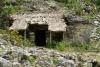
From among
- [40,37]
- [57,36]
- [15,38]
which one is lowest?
[40,37]

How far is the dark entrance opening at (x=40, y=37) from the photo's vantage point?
3048 cm

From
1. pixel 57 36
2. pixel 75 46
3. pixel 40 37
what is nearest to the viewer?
pixel 75 46

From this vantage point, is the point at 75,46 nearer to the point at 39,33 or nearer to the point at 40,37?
the point at 40,37

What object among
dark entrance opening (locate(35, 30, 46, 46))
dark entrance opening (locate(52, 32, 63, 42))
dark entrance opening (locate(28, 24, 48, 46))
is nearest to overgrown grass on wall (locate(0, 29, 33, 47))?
dark entrance opening (locate(28, 24, 48, 46))

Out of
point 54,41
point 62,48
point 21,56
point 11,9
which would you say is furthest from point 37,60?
point 11,9

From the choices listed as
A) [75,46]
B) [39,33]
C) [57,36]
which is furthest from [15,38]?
[39,33]

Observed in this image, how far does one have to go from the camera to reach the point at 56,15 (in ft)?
96.5

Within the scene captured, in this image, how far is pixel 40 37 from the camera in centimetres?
3081

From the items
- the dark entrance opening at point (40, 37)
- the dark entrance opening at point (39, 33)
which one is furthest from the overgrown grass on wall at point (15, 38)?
the dark entrance opening at point (40, 37)

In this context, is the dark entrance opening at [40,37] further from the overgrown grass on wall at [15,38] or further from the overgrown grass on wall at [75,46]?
the overgrown grass on wall at [15,38]

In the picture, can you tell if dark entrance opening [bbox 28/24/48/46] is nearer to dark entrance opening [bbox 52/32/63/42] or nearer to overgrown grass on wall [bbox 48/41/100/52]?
dark entrance opening [bbox 52/32/63/42]

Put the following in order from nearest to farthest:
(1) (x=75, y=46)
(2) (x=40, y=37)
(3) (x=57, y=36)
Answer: (1) (x=75, y=46) < (3) (x=57, y=36) < (2) (x=40, y=37)

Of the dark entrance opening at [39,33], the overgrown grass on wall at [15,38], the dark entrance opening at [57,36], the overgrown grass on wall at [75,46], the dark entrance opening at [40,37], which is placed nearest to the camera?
→ the overgrown grass on wall at [15,38]

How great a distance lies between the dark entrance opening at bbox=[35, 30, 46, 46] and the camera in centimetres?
3048
